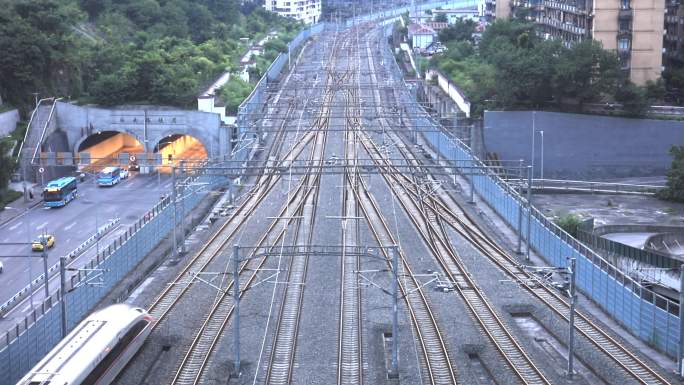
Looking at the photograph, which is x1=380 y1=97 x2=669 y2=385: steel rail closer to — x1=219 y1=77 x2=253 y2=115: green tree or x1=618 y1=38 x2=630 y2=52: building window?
x1=219 y1=77 x2=253 y2=115: green tree

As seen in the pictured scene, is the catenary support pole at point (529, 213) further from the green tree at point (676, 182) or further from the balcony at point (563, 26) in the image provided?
the balcony at point (563, 26)

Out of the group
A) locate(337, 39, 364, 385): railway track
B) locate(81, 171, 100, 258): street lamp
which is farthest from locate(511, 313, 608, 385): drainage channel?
locate(81, 171, 100, 258): street lamp

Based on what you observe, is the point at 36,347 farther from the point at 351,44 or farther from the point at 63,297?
the point at 351,44

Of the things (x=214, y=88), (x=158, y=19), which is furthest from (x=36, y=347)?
(x=158, y=19)

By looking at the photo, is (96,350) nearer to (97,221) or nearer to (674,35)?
(97,221)

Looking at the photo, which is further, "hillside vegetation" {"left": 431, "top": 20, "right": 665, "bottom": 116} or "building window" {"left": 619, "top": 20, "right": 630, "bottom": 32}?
"building window" {"left": 619, "top": 20, "right": 630, "bottom": 32}

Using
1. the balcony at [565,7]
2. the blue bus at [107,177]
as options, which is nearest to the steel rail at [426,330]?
the blue bus at [107,177]

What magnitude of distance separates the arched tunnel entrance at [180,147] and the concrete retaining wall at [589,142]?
10.2m

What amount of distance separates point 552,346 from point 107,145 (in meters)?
23.3

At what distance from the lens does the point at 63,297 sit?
14.1 m

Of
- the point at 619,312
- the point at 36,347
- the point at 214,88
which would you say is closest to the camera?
the point at 36,347

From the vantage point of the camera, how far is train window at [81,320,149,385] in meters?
12.3

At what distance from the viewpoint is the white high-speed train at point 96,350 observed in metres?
11.8

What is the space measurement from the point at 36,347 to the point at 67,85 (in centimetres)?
2395
